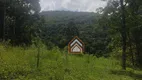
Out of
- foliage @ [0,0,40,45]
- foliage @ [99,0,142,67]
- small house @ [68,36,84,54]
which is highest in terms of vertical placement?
foliage @ [0,0,40,45]

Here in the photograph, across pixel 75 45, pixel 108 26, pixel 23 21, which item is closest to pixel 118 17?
pixel 108 26

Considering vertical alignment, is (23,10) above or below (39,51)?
above

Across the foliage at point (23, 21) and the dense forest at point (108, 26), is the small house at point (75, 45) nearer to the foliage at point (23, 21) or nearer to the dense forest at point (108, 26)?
the dense forest at point (108, 26)

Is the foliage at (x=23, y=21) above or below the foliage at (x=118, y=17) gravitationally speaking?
above

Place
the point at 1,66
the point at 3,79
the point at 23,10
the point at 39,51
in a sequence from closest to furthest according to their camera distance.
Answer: the point at 3,79 < the point at 1,66 < the point at 39,51 < the point at 23,10

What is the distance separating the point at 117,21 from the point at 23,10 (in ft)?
78.6

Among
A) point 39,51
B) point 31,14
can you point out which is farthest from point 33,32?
point 39,51

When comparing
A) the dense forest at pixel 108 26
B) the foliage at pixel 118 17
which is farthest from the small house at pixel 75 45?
the foliage at pixel 118 17

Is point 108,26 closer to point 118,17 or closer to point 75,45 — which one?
point 118,17

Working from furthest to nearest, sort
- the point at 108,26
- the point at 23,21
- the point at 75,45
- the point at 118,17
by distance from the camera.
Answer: the point at 23,21 < the point at 108,26 < the point at 118,17 < the point at 75,45

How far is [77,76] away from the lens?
27.3 feet

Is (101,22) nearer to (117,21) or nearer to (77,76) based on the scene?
(117,21)

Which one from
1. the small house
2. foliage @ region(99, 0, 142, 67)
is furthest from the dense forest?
the small house

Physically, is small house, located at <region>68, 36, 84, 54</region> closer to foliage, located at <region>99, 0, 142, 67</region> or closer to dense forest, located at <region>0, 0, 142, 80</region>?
dense forest, located at <region>0, 0, 142, 80</region>
